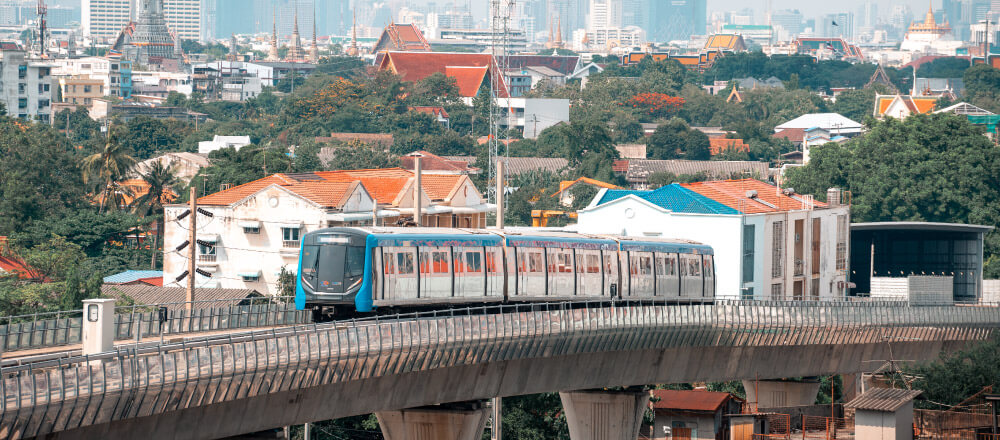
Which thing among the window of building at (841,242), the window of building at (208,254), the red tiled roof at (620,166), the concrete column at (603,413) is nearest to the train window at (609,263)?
the concrete column at (603,413)

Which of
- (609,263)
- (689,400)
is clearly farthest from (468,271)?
(689,400)

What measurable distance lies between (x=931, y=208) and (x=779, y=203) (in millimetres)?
40691

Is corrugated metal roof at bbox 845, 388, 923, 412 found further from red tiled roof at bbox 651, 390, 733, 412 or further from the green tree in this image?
the green tree

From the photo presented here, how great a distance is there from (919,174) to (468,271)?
74.1 m

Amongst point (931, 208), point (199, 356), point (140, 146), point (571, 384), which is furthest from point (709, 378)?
point (140, 146)

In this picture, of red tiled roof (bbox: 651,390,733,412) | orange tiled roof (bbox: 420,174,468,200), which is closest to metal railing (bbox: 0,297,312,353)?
red tiled roof (bbox: 651,390,733,412)

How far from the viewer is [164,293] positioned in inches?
2854

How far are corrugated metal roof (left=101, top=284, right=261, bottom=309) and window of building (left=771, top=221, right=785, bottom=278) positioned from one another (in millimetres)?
22436

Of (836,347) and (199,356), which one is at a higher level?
(199,356)

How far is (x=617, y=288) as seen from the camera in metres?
49.6

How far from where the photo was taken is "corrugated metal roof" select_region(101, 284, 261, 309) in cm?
6838

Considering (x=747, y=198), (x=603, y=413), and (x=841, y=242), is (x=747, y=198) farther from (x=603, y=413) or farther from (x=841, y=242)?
(x=603, y=413)

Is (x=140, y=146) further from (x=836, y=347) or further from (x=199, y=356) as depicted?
(x=199, y=356)

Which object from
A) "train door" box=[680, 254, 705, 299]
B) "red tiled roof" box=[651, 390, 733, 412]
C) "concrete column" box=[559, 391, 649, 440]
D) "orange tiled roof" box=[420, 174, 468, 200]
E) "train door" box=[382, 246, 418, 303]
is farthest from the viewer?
"orange tiled roof" box=[420, 174, 468, 200]
